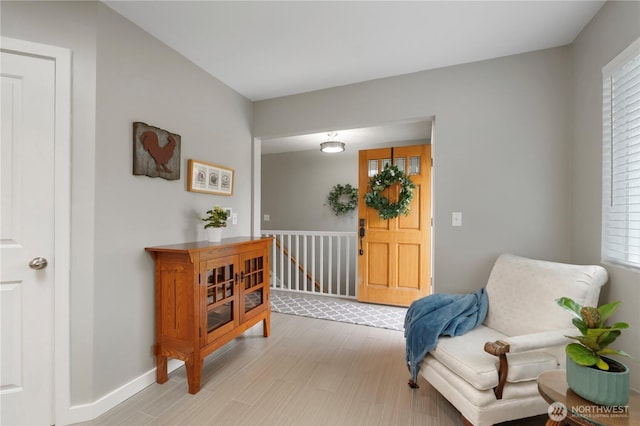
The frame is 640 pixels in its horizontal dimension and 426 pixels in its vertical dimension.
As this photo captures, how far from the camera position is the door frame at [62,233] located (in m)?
1.49

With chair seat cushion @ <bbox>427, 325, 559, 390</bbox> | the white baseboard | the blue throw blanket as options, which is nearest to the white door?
the white baseboard

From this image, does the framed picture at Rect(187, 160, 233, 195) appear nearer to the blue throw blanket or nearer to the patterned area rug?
the patterned area rug

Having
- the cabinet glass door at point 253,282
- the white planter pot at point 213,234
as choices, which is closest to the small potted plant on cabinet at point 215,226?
the white planter pot at point 213,234

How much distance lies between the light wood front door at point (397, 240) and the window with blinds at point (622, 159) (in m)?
1.81

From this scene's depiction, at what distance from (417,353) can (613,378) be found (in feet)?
2.91

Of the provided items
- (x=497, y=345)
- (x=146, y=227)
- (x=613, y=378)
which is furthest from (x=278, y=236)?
(x=613, y=378)

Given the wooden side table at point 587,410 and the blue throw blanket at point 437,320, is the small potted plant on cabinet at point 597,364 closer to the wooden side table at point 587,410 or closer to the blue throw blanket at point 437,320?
the wooden side table at point 587,410

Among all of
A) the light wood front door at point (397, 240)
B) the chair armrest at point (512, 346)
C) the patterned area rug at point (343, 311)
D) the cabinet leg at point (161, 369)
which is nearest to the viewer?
the chair armrest at point (512, 346)

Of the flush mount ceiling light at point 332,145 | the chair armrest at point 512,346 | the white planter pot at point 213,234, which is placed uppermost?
the flush mount ceiling light at point 332,145

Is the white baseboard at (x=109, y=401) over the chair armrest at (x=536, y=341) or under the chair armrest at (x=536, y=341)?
under

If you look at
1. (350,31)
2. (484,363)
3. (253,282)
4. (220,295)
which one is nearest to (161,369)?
(220,295)

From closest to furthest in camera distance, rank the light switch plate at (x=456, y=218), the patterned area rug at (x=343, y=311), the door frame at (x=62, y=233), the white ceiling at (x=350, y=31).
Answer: the door frame at (x=62, y=233) < the white ceiling at (x=350, y=31) < the light switch plate at (x=456, y=218) < the patterned area rug at (x=343, y=311)

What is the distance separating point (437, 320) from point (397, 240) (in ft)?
6.11

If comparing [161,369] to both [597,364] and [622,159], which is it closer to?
[597,364]
